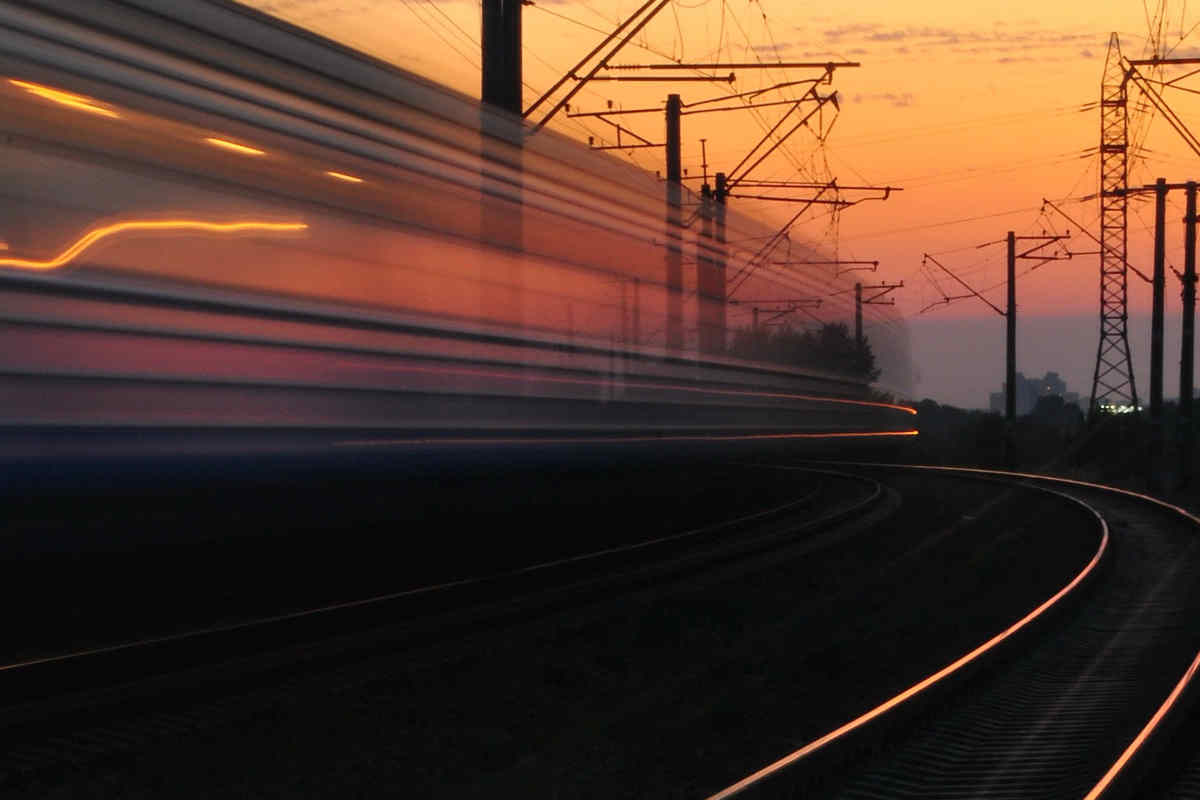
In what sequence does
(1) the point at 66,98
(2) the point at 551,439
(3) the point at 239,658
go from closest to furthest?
(1) the point at 66,98
(3) the point at 239,658
(2) the point at 551,439

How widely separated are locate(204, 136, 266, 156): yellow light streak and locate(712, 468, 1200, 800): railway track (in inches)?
162

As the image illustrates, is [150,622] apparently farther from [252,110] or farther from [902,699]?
[902,699]

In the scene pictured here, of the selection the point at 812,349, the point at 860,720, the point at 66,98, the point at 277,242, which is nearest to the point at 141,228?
the point at 66,98

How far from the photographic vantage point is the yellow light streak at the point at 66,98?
20.5ft

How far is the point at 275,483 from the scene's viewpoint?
7.65m

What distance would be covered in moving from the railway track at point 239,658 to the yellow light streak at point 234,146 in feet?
8.10

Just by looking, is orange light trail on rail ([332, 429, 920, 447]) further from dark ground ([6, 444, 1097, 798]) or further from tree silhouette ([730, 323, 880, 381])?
tree silhouette ([730, 323, 880, 381])

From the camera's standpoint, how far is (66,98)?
21.2 feet

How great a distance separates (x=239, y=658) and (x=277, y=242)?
7.19ft

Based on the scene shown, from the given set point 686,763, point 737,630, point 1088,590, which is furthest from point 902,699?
point 1088,590

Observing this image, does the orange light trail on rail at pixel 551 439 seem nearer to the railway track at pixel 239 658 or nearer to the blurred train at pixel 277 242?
the blurred train at pixel 277 242

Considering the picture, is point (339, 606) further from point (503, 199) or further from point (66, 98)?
point (66, 98)

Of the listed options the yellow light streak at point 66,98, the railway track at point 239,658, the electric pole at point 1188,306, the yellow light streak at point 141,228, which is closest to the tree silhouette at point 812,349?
the railway track at point 239,658

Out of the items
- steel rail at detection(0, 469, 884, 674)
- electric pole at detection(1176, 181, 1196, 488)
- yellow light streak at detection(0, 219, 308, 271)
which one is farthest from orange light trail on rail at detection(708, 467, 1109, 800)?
electric pole at detection(1176, 181, 1196, 488)
